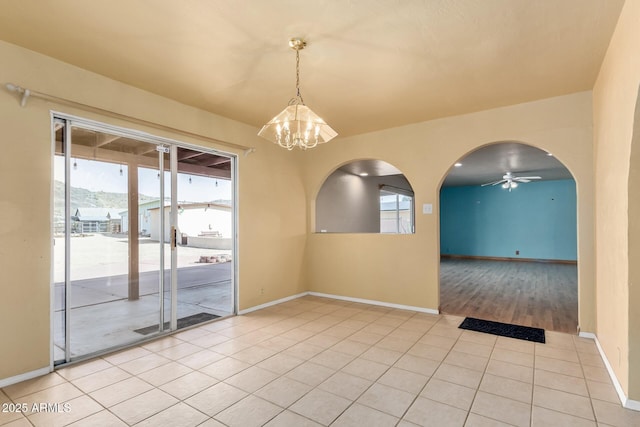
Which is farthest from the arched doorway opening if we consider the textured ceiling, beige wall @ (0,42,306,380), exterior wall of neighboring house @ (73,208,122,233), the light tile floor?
beige wall @ (0,42,306,380)

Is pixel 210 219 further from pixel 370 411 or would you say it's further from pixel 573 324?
pixel 573 324

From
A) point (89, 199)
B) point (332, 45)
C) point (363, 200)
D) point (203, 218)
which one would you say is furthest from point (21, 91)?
point (363, 200)

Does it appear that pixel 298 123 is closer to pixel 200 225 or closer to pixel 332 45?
pixel 332 45

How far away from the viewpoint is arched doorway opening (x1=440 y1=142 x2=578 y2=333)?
16.0 ft

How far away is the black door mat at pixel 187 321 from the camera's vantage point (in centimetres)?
362

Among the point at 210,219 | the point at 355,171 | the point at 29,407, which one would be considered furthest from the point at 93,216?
the point at 355,171

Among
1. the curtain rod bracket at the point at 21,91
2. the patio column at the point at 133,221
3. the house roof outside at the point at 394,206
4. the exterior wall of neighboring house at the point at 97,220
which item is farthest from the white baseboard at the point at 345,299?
the house roof outside at the point at 394,206

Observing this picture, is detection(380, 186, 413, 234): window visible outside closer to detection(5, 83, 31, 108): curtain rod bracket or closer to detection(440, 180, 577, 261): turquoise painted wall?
detection(440, 180, 577, 261): turquoise painted wall

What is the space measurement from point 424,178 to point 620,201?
7.46 feet

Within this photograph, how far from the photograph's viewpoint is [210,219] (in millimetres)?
4223

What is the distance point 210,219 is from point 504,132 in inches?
153

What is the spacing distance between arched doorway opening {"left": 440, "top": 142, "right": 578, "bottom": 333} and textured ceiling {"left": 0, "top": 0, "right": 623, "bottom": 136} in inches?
102

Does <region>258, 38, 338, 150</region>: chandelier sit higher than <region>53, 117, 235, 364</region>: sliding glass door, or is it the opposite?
<region>258, 38, 338, 150</region>: chandelier

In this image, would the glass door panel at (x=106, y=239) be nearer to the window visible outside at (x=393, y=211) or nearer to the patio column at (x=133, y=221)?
the patio column at (x=133, y=221)
